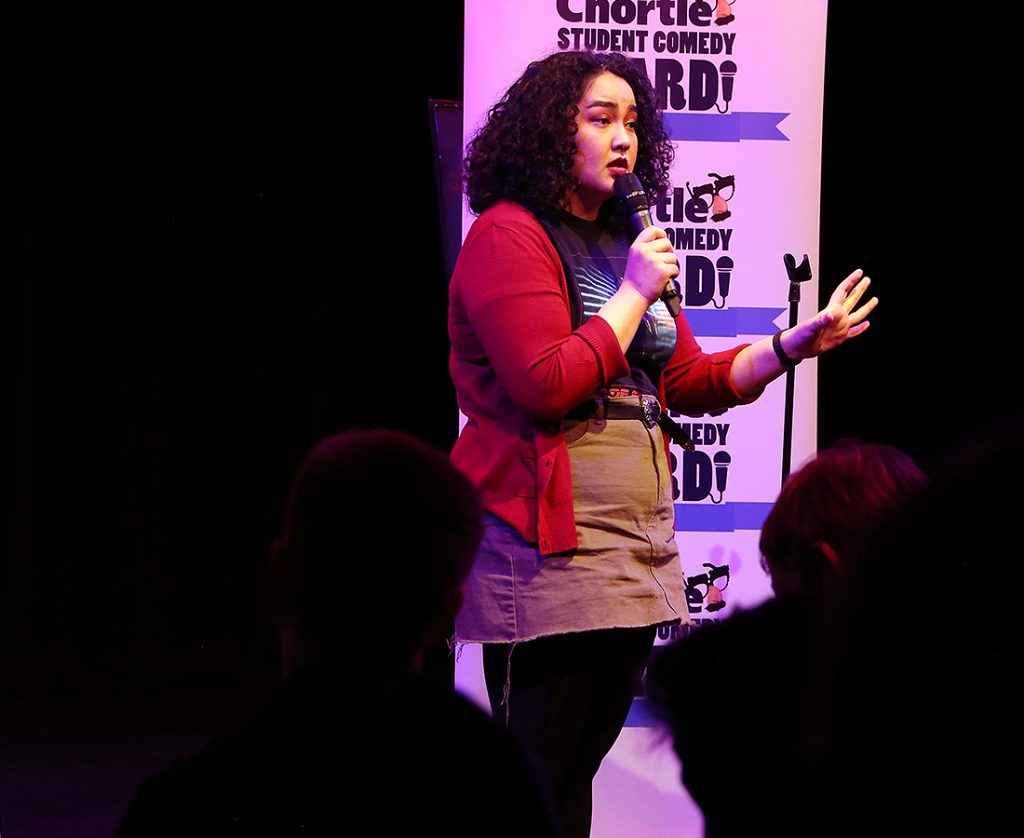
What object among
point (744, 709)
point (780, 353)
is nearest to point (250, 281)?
point (780, 353)

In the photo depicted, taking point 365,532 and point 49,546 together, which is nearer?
point 365,532

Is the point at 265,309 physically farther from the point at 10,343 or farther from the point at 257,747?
the point at 257,747

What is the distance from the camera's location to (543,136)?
71.1 inches

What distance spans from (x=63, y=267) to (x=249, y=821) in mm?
3508

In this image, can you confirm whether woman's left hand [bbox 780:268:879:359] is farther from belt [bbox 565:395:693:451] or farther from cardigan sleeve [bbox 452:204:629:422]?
cardigan sleeve [bbox 452:204:629:422]

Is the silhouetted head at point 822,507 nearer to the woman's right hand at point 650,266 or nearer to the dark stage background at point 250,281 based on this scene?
the woman's right hand at point 650,266

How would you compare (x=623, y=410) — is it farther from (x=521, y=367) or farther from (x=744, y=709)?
(x=744, y=709)

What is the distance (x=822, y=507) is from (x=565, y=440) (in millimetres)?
533

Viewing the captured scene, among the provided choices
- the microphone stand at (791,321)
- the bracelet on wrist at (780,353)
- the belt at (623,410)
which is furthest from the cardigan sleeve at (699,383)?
the microphone stand at (791,321)

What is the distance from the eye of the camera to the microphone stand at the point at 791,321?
2514 mm

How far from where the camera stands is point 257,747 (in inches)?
32.5

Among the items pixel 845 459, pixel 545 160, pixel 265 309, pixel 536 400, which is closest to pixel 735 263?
pixel 545 160

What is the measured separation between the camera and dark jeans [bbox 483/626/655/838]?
5.43ft

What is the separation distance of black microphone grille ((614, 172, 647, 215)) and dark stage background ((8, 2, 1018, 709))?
2.07 m
